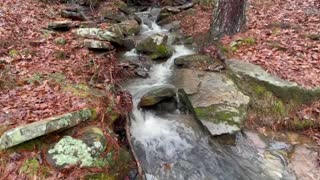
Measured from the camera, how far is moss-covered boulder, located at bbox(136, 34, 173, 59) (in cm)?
782

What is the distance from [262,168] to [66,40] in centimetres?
543

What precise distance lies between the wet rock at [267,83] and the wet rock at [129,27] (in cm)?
388

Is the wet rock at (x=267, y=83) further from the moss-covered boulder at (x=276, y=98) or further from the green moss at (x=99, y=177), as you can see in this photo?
the green moss at (x=99, y=177)

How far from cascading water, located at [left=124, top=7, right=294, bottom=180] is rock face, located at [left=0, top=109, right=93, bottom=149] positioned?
4.44 feet

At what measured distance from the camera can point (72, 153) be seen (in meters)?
3.75

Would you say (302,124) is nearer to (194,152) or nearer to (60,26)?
(194,152)

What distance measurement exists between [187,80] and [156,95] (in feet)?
2.89

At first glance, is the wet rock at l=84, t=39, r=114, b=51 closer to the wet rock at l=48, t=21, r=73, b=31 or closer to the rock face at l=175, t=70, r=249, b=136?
the wet rock at l=48, t=21, r=73, b=31

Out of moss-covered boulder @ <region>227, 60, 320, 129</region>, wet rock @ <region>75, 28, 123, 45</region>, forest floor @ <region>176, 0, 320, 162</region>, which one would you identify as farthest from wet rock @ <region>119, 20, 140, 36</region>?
moss-covered boulder @ <region>227, 60, 320, 129</region>

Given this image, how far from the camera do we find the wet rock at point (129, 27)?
909 centimetres

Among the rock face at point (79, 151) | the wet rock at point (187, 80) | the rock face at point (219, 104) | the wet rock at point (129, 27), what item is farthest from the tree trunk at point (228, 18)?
the rock face at point (79, 151)

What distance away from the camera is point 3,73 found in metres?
5.34

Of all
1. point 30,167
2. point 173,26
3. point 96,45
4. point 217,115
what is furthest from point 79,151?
point 173,26

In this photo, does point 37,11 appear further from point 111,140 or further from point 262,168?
point 262,168
